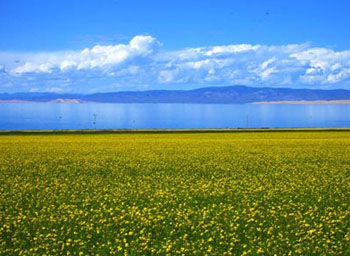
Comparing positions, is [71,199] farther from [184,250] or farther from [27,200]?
[184,250]

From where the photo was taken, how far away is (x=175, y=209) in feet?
46.3

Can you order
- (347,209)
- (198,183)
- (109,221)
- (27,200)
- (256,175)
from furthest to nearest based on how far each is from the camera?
(256,175)
(198,183)
(27,200)
(347,209)
(109,221)

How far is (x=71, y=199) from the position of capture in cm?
1595

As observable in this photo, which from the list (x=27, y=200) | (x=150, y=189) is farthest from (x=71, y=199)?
(x=150, y=189)

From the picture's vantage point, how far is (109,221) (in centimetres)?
1273

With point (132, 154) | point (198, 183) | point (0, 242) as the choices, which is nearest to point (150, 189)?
point (198, 183)

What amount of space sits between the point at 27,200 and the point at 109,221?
184 inches

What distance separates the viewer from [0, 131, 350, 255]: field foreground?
10555 mm

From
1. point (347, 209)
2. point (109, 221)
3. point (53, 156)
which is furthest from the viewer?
point (53, 156)

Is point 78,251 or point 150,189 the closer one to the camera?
point 78,251

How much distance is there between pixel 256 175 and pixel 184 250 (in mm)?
12247

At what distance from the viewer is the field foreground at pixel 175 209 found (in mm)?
10555

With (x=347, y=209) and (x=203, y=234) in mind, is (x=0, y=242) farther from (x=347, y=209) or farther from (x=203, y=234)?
(x=347, y=209)

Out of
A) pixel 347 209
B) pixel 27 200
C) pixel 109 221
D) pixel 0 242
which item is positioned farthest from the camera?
pixel 27 200
